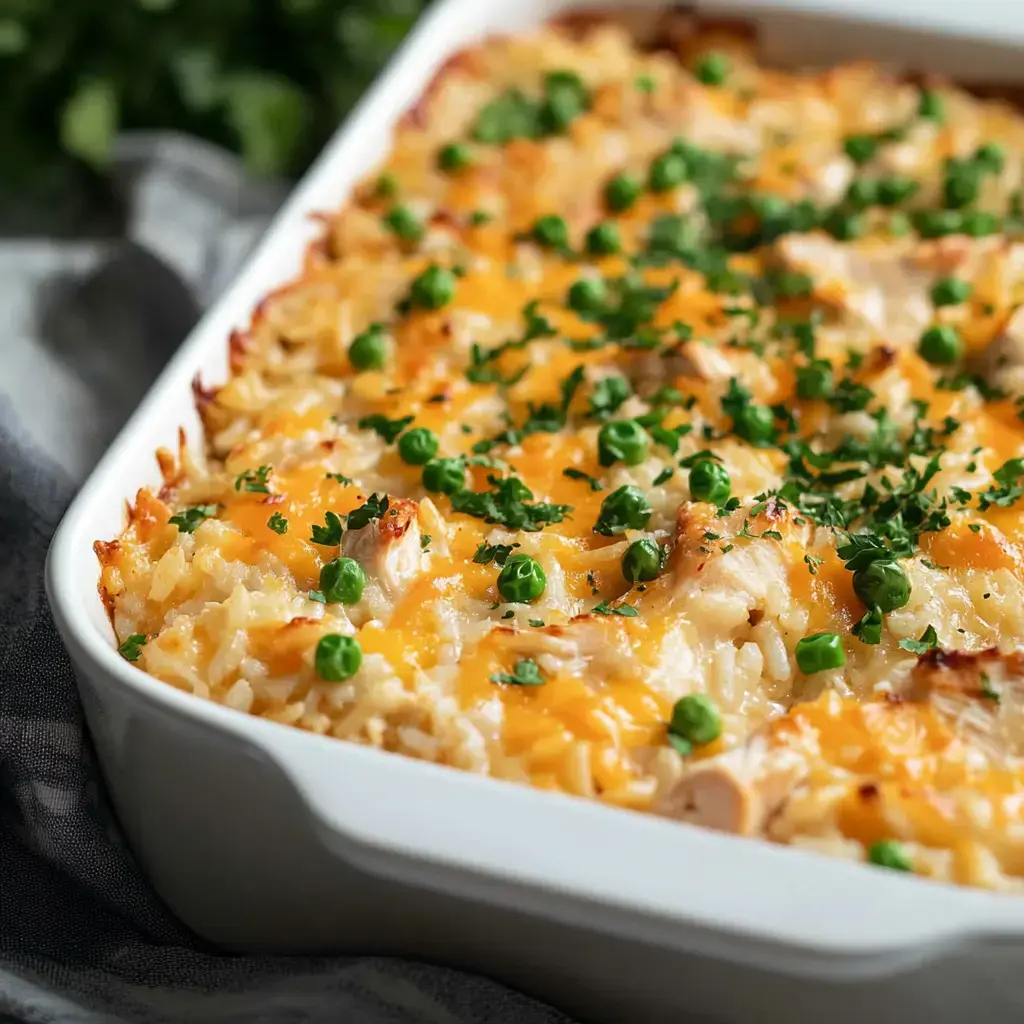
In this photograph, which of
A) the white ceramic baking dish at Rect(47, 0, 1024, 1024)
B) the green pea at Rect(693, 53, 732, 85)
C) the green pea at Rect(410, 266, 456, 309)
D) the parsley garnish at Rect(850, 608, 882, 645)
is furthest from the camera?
the green pea at Rect(693, 53, 732, 85)

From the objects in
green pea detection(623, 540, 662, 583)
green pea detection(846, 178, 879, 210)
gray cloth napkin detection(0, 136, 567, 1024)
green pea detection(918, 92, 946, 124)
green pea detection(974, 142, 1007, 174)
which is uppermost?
green pea detection(918, 92, 946, 124)

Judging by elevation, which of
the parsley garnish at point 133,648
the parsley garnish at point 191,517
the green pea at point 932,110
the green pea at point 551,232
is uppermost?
the green pea at point 932,110

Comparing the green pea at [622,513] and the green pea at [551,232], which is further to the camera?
the green pea at [551,232]

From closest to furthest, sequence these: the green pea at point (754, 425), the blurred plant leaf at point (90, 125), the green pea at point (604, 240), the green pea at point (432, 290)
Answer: the green pea at point (754, 425) < the green pea at point (432, 290) < the green pea at point (604, 240) < the blurred plant leaf at point (90, 125)

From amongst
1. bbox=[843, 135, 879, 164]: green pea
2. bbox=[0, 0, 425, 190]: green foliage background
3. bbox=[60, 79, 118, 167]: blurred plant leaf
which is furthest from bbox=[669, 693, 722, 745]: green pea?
bbox=[60, 79, 118, 167]: blurred plant leaf

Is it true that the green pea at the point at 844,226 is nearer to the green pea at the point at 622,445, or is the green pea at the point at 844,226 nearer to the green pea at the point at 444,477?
the green pea at the point at 622,445

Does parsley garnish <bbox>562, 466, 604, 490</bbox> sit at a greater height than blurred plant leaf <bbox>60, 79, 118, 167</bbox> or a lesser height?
greater

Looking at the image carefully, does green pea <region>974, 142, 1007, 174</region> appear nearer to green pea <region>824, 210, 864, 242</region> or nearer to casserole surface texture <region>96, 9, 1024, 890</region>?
casserole surface texture <region>96, 9, 1024, 890</region>

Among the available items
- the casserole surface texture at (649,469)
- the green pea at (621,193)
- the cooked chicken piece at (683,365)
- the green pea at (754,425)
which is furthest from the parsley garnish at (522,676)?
the green pea at (621,193)

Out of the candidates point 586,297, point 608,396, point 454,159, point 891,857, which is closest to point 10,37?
point 454,159
